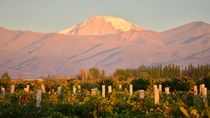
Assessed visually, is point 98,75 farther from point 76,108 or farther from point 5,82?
point 76,108

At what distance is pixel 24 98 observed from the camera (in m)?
Answer: 27.4

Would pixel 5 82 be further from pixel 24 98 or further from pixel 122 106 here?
pixel 122 106

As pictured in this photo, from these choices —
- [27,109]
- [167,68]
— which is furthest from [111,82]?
[167,68]

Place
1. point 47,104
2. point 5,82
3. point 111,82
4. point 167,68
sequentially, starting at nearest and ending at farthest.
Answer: point 47,104 < point 111,82 < point 5,82 < point 167,68

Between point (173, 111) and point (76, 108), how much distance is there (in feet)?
18.0

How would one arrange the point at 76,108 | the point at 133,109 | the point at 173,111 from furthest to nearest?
the point at 76,108 < the point at 133,109 < the point at 173,111

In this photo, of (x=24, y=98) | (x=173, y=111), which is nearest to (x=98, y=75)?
(x=24, y=98)

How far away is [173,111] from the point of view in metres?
18.3

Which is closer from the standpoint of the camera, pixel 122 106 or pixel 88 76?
pixel 122 106

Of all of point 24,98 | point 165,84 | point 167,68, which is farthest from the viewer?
point 167,68

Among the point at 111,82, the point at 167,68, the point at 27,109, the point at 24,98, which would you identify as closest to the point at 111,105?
the point at 27,109

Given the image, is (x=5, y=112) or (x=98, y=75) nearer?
(x=5, y=112)

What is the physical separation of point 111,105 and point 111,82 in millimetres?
32851

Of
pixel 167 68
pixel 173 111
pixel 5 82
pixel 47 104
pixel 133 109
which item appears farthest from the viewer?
pixel 167 68
